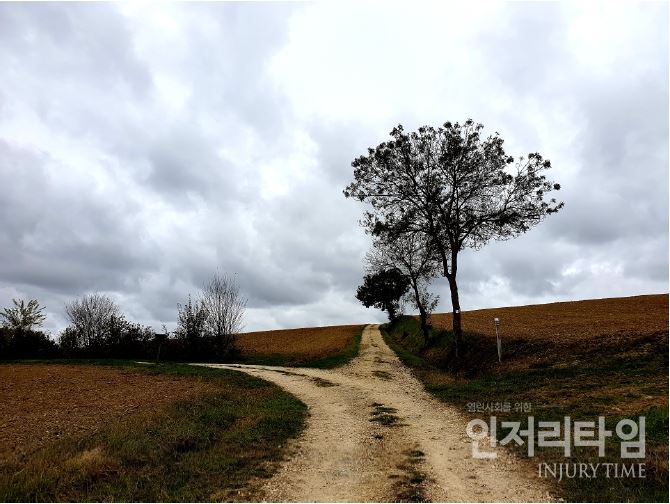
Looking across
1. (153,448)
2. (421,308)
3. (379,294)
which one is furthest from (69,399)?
(379,294)

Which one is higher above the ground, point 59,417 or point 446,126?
point 446,126

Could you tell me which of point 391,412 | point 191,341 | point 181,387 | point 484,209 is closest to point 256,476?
point 391,412

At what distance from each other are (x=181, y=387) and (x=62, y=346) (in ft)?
114

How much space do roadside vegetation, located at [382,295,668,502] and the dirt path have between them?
96 centimetres

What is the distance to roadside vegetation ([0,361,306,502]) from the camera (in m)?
8.67

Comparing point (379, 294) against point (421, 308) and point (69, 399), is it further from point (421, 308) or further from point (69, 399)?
point (69, 399)

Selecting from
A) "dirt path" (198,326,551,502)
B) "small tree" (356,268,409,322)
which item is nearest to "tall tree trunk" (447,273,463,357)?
"dirt path" (198,326,551,502)

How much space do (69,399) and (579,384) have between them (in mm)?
20873

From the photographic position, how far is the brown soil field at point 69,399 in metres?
12.8

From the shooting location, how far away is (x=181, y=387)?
22.3m

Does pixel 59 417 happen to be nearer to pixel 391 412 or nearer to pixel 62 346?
pixel 391 412

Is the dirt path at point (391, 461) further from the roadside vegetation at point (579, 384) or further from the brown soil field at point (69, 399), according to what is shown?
the brown soil field at point (69, 399)

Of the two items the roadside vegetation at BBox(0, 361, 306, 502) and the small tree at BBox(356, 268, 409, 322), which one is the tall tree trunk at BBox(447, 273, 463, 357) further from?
the small tree at BBox(356, 268, 409, 322)

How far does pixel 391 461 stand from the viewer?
10.1 meters
